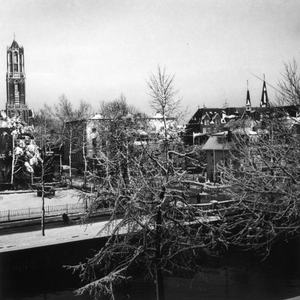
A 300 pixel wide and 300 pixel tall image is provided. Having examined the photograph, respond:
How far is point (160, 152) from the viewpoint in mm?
13602

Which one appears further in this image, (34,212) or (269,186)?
(34,212)

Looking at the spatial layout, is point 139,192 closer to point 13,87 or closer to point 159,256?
point 159,256

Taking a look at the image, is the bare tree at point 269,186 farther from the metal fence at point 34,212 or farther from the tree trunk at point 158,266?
the metal fence at point 34,212

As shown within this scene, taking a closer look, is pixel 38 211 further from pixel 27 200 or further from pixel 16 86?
pixel 16 86

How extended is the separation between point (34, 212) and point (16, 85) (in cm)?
6634

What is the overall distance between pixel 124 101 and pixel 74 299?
41.8 metres

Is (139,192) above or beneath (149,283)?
above

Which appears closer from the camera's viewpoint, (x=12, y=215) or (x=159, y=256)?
(x=159, y=256)

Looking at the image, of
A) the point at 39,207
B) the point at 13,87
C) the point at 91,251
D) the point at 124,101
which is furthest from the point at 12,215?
the point at 13,87

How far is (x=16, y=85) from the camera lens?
87.3m

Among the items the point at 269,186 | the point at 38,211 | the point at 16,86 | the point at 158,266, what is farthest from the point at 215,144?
the point at 16,86

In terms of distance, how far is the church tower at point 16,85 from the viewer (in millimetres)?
80625

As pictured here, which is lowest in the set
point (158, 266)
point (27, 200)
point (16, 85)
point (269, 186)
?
point (27, 200)

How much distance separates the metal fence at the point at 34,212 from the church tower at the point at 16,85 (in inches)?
2198
